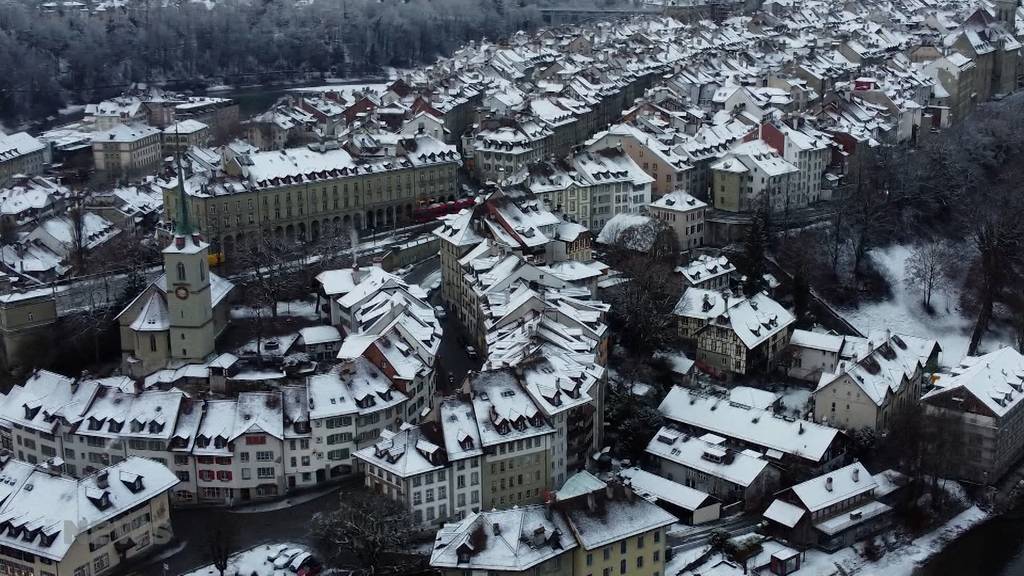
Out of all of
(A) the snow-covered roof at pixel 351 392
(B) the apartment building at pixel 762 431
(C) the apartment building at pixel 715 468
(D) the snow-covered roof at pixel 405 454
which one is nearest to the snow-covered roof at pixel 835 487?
(B) the apartment building at pixel 762 431

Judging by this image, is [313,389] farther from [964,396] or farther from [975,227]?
[975,227]

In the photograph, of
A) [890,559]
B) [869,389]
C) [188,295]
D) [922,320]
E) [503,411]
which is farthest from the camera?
[922,320]

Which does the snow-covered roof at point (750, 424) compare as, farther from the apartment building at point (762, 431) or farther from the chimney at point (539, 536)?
the chimney at point (539, 536)

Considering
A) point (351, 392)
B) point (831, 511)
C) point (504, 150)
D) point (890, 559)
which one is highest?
point (504, 150)

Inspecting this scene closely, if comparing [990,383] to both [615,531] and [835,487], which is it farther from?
[615,531]

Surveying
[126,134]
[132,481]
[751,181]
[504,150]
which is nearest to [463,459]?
[132,481]

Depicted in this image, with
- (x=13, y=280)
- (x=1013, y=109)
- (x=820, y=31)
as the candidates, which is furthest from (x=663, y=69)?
(x=13, y=280)
